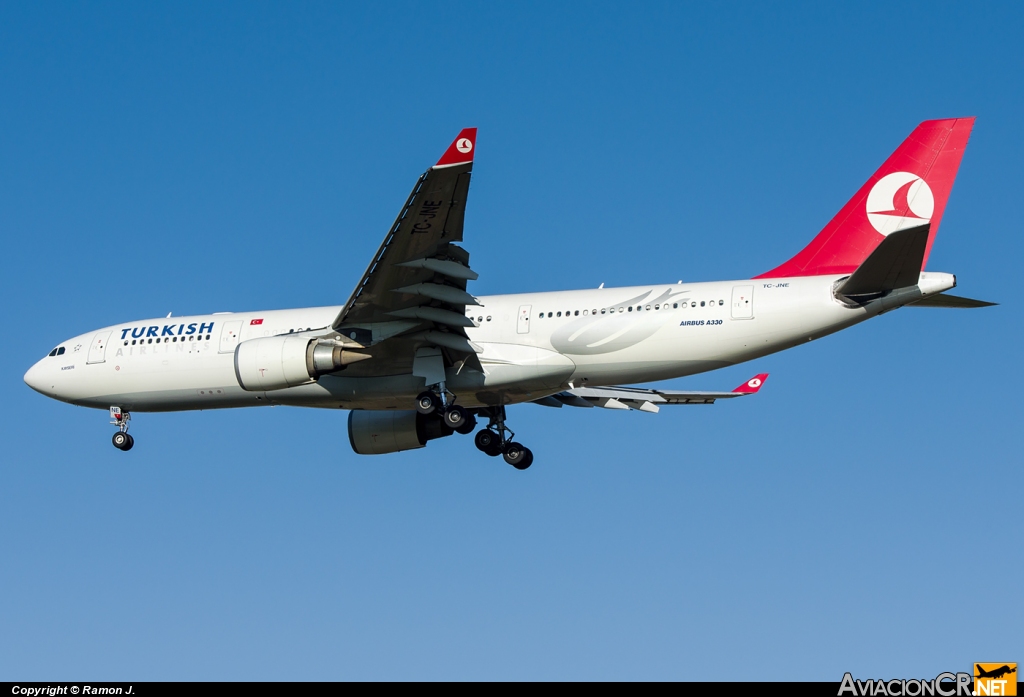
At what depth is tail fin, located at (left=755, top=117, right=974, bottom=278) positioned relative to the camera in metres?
26.1

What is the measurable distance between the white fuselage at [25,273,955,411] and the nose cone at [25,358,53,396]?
1.9 inches

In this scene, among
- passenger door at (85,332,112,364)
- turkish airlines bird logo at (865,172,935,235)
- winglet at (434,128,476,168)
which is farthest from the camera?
passenger door at (85,332,112,364)

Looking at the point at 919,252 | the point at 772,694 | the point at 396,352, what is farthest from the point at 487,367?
the point at 772,694

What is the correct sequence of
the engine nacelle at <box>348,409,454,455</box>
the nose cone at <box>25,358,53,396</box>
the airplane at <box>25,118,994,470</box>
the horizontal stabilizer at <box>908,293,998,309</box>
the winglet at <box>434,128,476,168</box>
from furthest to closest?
the nose cone at <box>25,358,53,396</box>, the engine nacelle at <box>348,409,454,455</box>, the horizontal stabilizer at <box>908,293,998,309</box>, the airplane at <box>25,118,994,470</box>, the winglet at <box>434,128,476,168</box>

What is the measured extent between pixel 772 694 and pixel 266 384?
12.8 m

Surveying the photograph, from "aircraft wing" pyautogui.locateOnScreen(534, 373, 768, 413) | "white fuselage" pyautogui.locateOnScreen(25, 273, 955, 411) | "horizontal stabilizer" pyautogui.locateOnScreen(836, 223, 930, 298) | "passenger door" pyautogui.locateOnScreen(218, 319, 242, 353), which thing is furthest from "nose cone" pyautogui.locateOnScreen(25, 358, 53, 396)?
"horizontal stabilizer" pyautogui.locateOnScreen(836, 223, 930, 298)

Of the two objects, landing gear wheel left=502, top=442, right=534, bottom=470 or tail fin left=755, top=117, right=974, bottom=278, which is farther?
landing gear wheel left=502, top=442, right=534, bottom=470

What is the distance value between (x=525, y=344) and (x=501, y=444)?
4.37 m

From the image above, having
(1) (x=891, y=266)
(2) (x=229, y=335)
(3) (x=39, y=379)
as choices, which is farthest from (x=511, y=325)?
(3) (x=39, y=379)

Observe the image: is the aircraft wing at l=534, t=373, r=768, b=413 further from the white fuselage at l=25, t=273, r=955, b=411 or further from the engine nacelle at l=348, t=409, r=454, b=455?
the white fuselage at l=25, t=273, r=955, b=411

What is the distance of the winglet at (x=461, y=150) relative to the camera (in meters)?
21.6

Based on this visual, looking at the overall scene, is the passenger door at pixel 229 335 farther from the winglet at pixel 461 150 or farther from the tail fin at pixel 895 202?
the tail fin at pixel 895 202

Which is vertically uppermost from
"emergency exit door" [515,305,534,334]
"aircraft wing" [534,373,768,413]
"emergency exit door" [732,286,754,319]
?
"aircraft wing" [534,373,768,413]

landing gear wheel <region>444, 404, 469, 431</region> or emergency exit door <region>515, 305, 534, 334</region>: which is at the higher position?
emergency exit door <region>515, 305, 534, 334</region>
